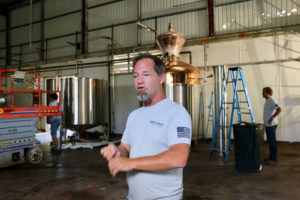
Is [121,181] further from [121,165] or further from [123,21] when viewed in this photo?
[123,21]

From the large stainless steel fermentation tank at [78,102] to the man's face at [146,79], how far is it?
21.1 ft

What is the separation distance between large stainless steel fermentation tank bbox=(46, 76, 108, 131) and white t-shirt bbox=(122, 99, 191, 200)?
21.1ft

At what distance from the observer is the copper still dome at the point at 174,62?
692 centimetres

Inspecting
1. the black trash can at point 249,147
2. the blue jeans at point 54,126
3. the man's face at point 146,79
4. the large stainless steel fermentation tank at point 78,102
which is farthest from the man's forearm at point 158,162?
the large stainless steel fermentation tank at point 78,102

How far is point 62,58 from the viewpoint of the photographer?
11867 millimetres

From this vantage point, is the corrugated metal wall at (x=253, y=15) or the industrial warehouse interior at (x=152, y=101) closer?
the industrial warehouse interior at (x=152, y=101)

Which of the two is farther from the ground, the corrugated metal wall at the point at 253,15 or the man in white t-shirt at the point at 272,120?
the corrugated metal wall at the point at 253,15

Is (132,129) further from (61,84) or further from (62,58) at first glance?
(62,58)

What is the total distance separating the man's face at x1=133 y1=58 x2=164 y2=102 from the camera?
1201 mm

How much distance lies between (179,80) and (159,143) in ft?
19.5

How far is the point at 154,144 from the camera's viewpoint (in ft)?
3.71

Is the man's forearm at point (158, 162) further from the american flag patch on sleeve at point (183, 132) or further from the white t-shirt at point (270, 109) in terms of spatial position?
the white t-shirt at point (270, 109)

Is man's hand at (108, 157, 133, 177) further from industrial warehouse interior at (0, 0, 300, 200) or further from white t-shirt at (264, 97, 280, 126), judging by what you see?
white t-shirt at (264, 97, 280, 126)

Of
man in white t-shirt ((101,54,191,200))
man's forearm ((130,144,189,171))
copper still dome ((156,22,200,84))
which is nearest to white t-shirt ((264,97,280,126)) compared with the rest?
copper still dome ((156,22,200,84))
